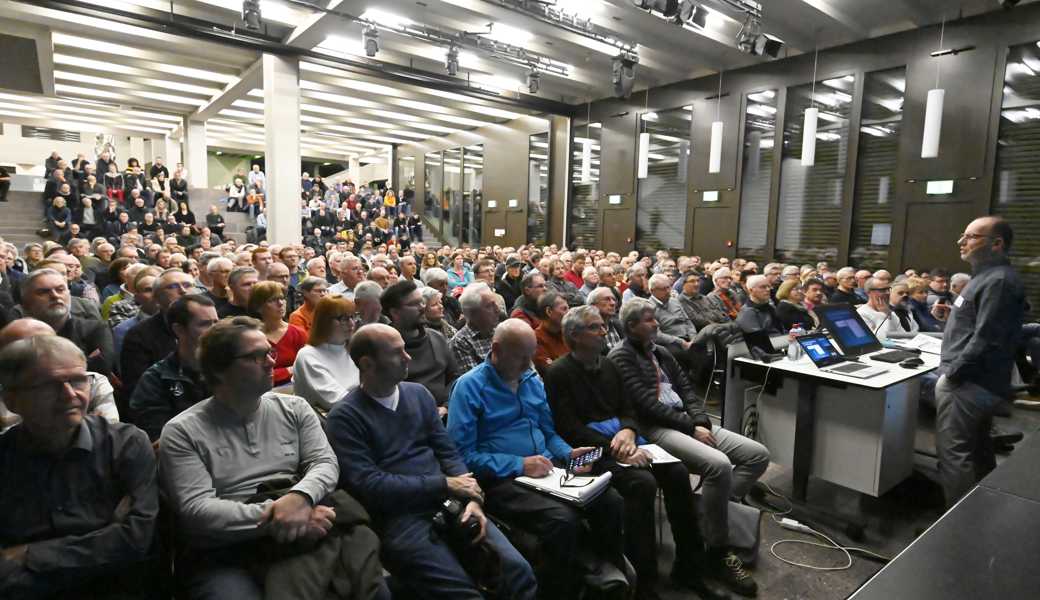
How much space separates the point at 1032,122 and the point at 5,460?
9.85 m

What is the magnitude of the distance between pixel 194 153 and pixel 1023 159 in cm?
1754

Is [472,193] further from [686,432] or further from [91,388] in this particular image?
[91,388]

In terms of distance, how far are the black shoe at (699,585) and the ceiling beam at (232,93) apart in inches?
403

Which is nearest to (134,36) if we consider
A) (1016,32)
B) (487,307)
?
(487,307)

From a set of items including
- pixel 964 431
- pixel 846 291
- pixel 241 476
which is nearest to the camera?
pixel 241 476

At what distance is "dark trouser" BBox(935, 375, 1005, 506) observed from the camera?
2887mm

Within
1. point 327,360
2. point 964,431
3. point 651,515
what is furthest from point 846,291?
point 327,360

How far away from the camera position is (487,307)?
337 cm

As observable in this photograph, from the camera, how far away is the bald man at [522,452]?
2.09 meters

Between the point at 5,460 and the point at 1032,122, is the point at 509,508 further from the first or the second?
the point at 1032,122

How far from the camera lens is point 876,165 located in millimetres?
8375

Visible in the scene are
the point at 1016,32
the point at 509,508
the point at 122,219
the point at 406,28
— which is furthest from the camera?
the point at 122,219

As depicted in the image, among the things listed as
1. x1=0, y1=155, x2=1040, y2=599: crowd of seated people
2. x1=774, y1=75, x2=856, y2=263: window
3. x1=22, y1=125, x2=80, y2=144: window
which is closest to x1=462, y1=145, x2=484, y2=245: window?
x1=774, y1=75, x2=856, y2=263: window

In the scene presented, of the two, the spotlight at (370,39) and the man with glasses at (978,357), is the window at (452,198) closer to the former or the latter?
the spotlight at (370,39)
